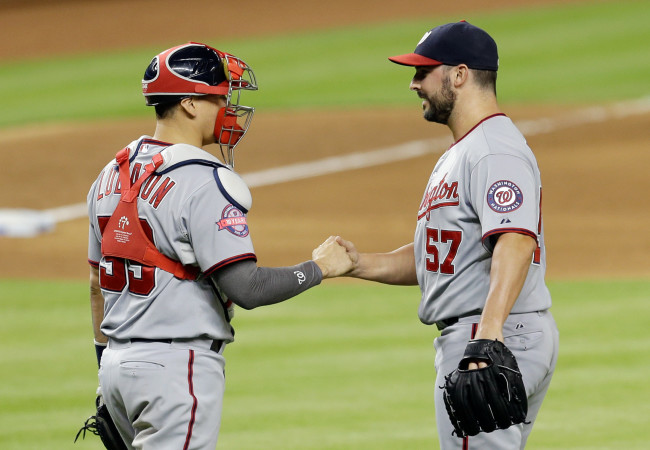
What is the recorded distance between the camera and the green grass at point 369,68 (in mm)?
22000

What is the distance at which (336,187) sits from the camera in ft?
50.7

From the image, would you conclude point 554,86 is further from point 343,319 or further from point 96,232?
point 96,232

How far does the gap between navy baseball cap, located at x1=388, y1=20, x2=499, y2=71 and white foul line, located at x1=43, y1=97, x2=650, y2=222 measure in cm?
1086

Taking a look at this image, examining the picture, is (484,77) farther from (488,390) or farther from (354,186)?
(354,186)

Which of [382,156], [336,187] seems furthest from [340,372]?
[382,156]

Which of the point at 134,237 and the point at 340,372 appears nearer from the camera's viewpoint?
the point at 134,237

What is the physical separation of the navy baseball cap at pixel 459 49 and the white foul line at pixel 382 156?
10857 mm

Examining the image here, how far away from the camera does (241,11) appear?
1235 inches

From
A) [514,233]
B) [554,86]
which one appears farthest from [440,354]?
[554,86]

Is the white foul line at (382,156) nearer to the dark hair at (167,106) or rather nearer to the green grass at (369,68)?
the green grass at (369,68)

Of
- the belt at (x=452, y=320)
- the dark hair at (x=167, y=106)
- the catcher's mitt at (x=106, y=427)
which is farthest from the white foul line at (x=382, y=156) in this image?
the belt at (x=452, y=320)

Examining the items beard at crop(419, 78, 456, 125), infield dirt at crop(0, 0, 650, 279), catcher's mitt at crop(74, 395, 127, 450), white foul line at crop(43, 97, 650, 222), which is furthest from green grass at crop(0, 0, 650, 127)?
catcher's mitt at crop(74, 395, 127, 450)

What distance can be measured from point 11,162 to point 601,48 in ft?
48.0

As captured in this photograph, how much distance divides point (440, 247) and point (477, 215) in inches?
7.9
